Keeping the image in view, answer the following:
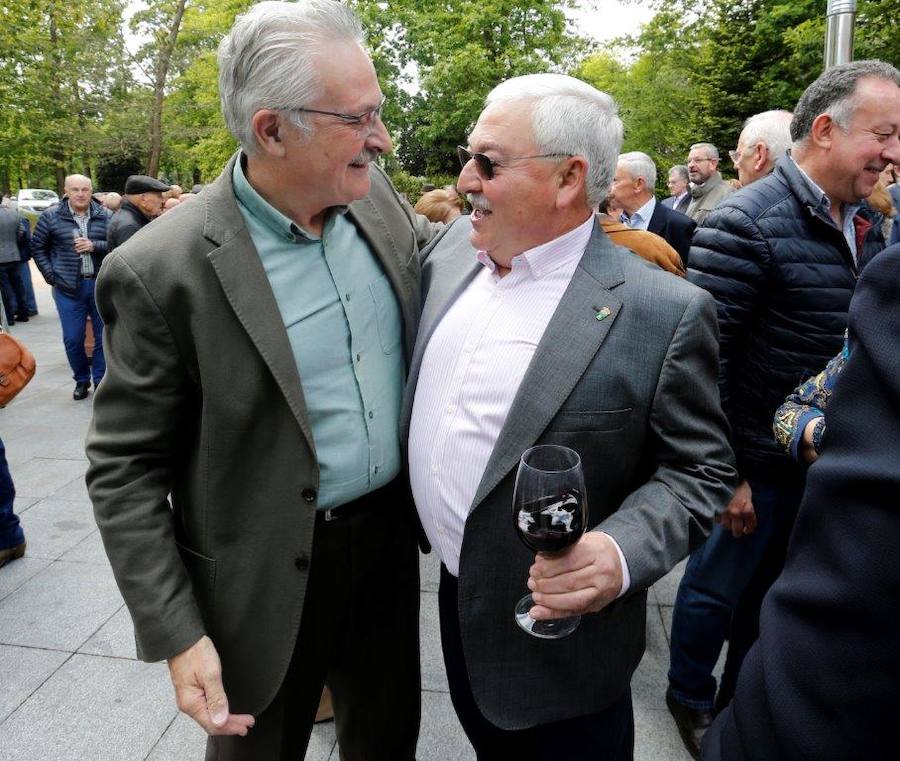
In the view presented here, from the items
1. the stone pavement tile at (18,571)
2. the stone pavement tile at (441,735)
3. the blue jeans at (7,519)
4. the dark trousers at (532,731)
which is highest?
the dark trousers at (532,731)

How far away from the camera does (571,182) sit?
1.88 m

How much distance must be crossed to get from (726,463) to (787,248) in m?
1.06

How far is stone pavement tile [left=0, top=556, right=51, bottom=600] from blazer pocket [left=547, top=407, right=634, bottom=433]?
3.41 m

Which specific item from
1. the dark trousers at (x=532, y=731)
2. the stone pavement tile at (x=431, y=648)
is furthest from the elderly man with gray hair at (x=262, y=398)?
the stone pavement tile at (x=431, y=648)

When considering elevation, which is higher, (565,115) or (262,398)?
(565,115)

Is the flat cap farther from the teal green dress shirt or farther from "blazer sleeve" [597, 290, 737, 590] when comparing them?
"blazer sleeve" [597, 290, 737, 590]

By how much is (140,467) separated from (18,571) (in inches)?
114

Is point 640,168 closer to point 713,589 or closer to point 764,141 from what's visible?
point 764,141

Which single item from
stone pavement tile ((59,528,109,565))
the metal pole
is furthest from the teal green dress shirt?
the metal pole

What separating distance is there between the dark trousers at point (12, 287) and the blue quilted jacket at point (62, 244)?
10.4ft

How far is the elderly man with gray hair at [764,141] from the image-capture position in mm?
4109

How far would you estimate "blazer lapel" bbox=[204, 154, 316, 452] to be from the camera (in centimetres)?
173

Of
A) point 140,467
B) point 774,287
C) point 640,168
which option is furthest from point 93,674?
point 640,168

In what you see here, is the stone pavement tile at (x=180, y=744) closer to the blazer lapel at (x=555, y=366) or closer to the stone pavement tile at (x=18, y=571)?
the stone pavement tile at (x=18, y=571)
